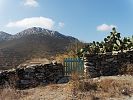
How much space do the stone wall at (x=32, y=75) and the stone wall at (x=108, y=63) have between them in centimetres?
147

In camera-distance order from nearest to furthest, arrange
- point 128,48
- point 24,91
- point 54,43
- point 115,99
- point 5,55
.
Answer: point 115,99 < point 24,91 < point 128,48 < point 5,55 < point 54,43

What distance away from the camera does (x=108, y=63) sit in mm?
16406

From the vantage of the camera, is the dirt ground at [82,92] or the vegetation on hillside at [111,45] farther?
the vegetation on hillside at [111,45]

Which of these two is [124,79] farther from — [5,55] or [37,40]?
[37,40]

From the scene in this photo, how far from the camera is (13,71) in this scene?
1484 cm

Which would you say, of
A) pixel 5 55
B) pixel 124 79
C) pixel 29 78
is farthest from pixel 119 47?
pixel 5 55

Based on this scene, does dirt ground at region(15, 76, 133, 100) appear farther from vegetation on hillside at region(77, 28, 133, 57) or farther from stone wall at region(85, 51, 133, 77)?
vegetation on hillside at region(77, 28, 133, 57)

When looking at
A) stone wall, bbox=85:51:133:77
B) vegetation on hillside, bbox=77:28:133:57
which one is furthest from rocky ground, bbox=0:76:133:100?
vegetation on hillside, bbox=77:28:133:57

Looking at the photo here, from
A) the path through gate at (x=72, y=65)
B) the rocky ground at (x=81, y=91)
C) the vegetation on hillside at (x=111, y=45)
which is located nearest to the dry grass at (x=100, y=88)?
the rocky ground at (x=81, y=91)

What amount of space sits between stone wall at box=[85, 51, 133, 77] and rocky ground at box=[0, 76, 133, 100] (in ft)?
5.76

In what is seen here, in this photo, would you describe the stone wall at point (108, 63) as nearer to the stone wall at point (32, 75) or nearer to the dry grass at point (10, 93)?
the stone wall at point (32, 75)

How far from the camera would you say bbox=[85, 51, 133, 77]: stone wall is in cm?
1612

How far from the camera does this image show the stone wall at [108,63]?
16.1m

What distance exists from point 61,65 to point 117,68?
273cm
